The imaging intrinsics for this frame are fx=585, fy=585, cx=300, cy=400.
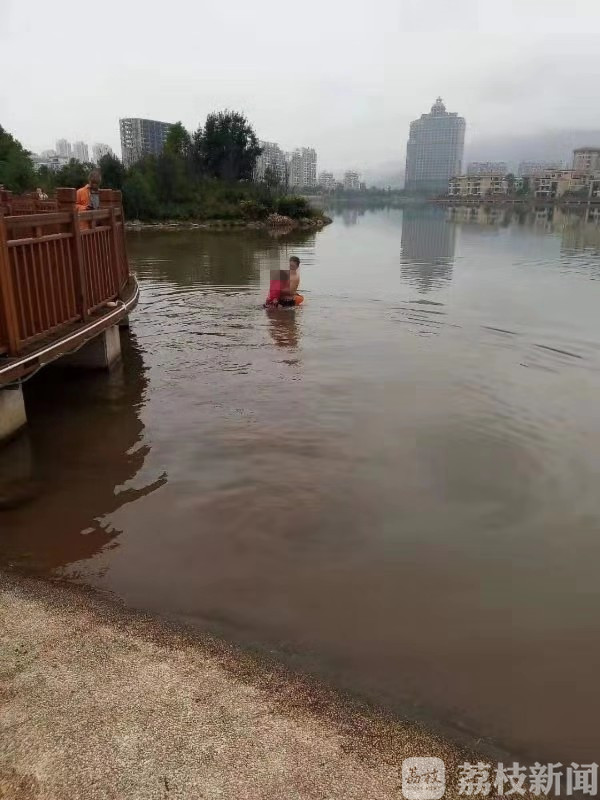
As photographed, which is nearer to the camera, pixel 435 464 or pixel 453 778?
pixel 453 778

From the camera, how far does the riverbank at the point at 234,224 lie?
5275cm

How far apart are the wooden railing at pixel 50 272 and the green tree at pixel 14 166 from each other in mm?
43813

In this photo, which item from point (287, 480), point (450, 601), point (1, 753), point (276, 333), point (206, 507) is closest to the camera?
point (1, 753)

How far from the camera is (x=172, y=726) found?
9.14 ft

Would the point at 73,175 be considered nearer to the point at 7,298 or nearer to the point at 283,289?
the point at 283,289

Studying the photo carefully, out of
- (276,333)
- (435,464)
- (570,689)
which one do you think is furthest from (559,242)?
(570,689)

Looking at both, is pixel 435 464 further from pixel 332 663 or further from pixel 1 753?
pixel 1 753

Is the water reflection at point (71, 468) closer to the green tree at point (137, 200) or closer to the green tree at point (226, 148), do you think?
the green tree at point (137, 200)

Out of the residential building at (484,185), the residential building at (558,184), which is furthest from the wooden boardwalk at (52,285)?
the residential building at (484,185)

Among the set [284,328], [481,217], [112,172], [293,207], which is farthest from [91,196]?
[481,217]

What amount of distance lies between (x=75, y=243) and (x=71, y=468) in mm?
2774

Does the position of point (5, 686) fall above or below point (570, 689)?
above

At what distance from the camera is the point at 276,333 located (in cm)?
1198

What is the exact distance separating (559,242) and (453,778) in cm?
4011
